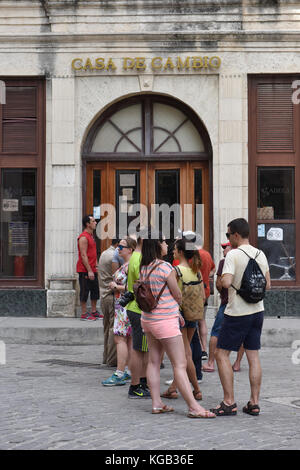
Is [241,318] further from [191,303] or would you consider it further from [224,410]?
[191,303]

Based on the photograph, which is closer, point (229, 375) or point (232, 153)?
point (229, 375)

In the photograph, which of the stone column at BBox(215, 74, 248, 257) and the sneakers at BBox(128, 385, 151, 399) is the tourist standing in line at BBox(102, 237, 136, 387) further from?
the stone column at BBox(215, 74, 248, 257)

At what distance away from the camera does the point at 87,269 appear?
15.2 m

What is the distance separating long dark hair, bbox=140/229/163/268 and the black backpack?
34.9 inches

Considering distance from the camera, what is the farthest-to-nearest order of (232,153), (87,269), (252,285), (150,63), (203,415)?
(150,63) → (232,153) → (87,269) → (252,285) → (203,415)

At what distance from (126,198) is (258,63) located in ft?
12.5

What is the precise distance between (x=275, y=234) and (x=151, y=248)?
8603mm

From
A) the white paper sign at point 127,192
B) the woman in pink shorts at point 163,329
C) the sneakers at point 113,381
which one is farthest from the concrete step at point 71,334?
the woman in pink shorts at point 163,329

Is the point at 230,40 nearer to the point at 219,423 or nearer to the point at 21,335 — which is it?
the point at 21,335

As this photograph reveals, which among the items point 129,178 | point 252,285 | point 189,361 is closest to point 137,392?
point 189,361

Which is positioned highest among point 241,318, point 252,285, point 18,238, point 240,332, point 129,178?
point 129,178

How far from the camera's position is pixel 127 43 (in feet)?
52.6

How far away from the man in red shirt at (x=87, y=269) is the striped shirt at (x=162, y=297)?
7.50 meters
